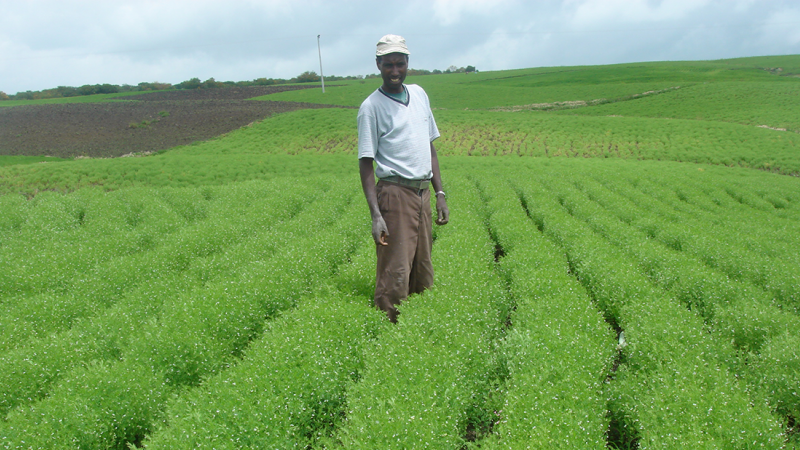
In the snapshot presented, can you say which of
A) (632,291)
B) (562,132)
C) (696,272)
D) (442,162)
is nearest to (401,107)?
(632,291)

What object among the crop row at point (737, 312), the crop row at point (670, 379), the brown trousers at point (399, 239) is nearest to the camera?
the crop row at point (670, 379)

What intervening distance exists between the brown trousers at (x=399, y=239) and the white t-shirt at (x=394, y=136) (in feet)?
0.79

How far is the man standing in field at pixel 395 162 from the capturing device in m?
5.04

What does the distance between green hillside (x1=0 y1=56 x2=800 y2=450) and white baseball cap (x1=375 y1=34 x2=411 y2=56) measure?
3.17m

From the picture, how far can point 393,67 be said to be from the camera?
16.4ft

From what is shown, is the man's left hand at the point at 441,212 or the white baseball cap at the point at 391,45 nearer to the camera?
the white baseball cap at the point at 391,45

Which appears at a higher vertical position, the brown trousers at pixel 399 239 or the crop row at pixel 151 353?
the brown trousers at pixel 399 239

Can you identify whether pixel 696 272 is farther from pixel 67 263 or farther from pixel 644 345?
pixel 67 263

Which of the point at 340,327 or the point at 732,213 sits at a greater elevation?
the point at 340,327

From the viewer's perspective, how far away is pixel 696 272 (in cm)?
780

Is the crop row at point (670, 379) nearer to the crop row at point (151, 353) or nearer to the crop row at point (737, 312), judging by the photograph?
the crop row at point (737, 312)

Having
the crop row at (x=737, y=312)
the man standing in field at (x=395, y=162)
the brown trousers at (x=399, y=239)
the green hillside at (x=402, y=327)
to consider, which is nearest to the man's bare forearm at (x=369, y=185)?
the man standing in field at (x=395, y=162)

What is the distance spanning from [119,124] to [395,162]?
51943mm

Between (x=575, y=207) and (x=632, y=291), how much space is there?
6869mm
